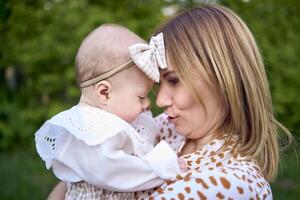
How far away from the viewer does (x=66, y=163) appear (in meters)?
1.95

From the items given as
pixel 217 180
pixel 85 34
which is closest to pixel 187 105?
pixel 217 180

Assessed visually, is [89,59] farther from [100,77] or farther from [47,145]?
[47,145]

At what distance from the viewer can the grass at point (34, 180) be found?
6453 millimetres

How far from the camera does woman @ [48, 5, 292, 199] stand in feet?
6.30

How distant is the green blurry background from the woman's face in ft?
15.1

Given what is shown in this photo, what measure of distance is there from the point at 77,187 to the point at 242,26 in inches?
30.9

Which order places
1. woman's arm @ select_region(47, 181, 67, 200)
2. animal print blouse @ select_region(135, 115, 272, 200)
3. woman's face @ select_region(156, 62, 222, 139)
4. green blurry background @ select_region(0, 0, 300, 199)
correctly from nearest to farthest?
animal print blouse @ select_region(135, 115, 272, 200) → woman's face @ select_region(156, 62, 222, 139) → woman's arm @ select_region(47, 181, 67, 200) → green blurry background @ select_region(0, 0, 300, 199)

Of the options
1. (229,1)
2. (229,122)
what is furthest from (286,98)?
(229,122)

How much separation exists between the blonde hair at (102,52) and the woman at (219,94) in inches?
5.9

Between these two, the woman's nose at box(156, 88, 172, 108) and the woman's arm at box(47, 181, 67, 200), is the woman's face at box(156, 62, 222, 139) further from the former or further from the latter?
the woman's arm at box(47, 181, 67, 200)

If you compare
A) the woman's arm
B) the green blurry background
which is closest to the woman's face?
the woman's arm

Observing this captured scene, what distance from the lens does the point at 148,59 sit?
197cm

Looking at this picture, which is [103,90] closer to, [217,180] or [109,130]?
[109,130]

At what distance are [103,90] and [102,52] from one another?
0.13 m
